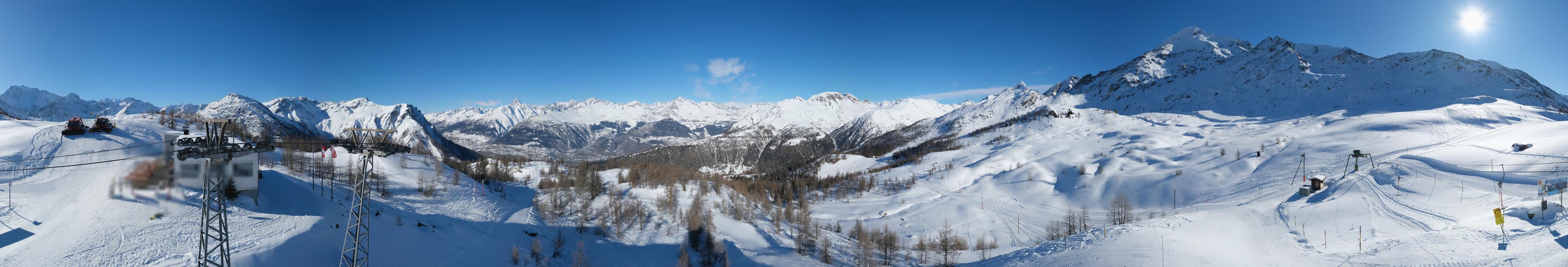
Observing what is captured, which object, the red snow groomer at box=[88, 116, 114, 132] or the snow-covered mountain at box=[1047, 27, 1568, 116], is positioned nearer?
the red snow groomer at box=[88, 116, 114, 132]

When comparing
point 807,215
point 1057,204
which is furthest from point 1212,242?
point 807,215

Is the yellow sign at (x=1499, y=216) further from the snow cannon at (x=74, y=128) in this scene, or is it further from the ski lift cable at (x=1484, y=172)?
the snow cannon at (x=74, y=128)

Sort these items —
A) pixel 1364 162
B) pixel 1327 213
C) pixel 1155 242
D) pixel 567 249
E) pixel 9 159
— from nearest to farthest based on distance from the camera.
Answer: pixel 9 159 → pixel 1155 242 → pixel 1327 213 → pixel 567 249 → pixel 1364 162

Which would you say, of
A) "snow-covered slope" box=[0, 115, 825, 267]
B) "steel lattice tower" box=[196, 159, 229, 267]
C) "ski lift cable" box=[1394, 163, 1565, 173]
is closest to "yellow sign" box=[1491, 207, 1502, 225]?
"ski lift cable" box=[1394, 163, 1565, 173]

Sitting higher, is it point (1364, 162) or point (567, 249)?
point (1364, 162)

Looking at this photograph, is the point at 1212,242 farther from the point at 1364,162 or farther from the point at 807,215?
the point at 807,215

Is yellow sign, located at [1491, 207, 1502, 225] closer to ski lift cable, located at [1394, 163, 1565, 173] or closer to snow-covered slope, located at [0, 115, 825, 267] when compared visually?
ski lift cable, located at [1394, 163, 1565, 173]

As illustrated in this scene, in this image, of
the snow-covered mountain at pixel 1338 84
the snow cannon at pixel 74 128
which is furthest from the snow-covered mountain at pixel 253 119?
the snow-covered mountain at pixel 1338 84
